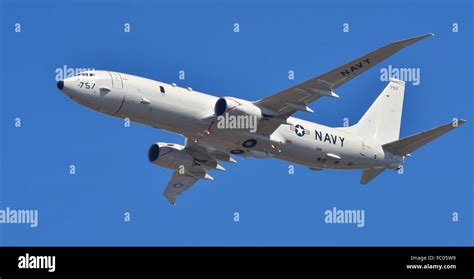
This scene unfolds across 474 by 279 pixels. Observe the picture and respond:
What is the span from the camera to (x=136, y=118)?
185 feet

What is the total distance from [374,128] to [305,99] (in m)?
11.1

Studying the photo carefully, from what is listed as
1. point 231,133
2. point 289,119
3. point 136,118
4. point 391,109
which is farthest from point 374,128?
point 136,118

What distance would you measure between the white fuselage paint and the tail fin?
5.10 metres

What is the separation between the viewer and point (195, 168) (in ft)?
214

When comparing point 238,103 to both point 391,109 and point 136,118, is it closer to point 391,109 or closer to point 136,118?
point 136,118

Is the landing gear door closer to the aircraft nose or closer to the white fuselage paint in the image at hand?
the white fuselage paint

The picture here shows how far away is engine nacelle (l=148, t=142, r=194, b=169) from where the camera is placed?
63.8 m

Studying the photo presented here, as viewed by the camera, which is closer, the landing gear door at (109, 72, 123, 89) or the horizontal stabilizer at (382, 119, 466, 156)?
the landing gear door at (109, 72, 123, 89)

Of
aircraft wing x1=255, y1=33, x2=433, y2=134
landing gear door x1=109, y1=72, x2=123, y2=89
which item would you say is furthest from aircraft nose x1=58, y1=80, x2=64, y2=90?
aircraft wing x1=255, y1=33, x2=433, y2=134

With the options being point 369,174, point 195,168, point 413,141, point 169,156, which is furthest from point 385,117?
point 169,156

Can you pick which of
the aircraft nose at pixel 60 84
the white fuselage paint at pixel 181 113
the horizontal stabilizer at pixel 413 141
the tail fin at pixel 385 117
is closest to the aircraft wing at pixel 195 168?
the white fuselage paint at pixel 181 113

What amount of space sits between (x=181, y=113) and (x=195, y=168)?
9191 millimetres

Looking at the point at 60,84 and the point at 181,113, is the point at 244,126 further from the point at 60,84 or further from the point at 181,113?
the point at 60,84

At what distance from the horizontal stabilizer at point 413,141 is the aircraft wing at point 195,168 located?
997 centimetres
